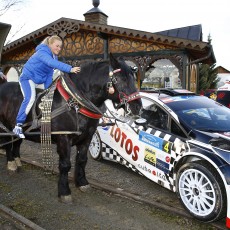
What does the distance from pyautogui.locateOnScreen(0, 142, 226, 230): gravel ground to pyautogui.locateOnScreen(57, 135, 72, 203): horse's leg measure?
0.14 metres

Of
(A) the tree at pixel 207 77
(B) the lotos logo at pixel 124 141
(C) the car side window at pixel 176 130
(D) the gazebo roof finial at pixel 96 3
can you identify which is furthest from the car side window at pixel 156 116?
(A) the tree at pixel 207 77

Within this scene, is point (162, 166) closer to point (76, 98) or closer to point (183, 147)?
point (183, 147)

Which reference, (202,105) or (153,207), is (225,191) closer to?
(153,207)

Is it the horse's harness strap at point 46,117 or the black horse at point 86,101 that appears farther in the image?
the horse's harness strap at point 46,117

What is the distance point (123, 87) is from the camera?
355 centimetres

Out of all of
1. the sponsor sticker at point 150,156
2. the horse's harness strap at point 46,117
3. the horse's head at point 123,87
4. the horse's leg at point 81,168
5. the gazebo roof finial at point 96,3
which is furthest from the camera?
the gazebo roof finial at point 96,3

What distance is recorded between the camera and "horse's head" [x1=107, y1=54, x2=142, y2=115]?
3.48 m

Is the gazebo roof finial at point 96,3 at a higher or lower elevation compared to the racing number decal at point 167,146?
higher

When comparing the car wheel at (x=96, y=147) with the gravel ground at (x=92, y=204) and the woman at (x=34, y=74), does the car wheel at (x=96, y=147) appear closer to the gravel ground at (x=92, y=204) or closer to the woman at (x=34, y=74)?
the gravel ground at (x=92, y=204)

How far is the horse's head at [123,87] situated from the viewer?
348 centimetres

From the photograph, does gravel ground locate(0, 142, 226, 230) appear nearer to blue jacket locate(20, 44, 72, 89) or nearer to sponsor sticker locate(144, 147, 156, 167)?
sponsor sticker locate(144, 147, 156, 167)

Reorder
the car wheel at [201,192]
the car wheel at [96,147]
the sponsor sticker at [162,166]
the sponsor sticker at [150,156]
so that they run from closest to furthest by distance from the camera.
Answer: the car wheel at [201,192]
the sponsor sticker at [162,166]
the sponsor sticker at [150,156]
the car wheel at [96,147]

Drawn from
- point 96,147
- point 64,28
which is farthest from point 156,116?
point 64,28

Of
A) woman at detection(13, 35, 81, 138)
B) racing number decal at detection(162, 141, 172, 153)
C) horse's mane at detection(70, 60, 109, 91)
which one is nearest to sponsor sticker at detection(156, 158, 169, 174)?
racing number decal at detection(162, 141, 172, 153)
